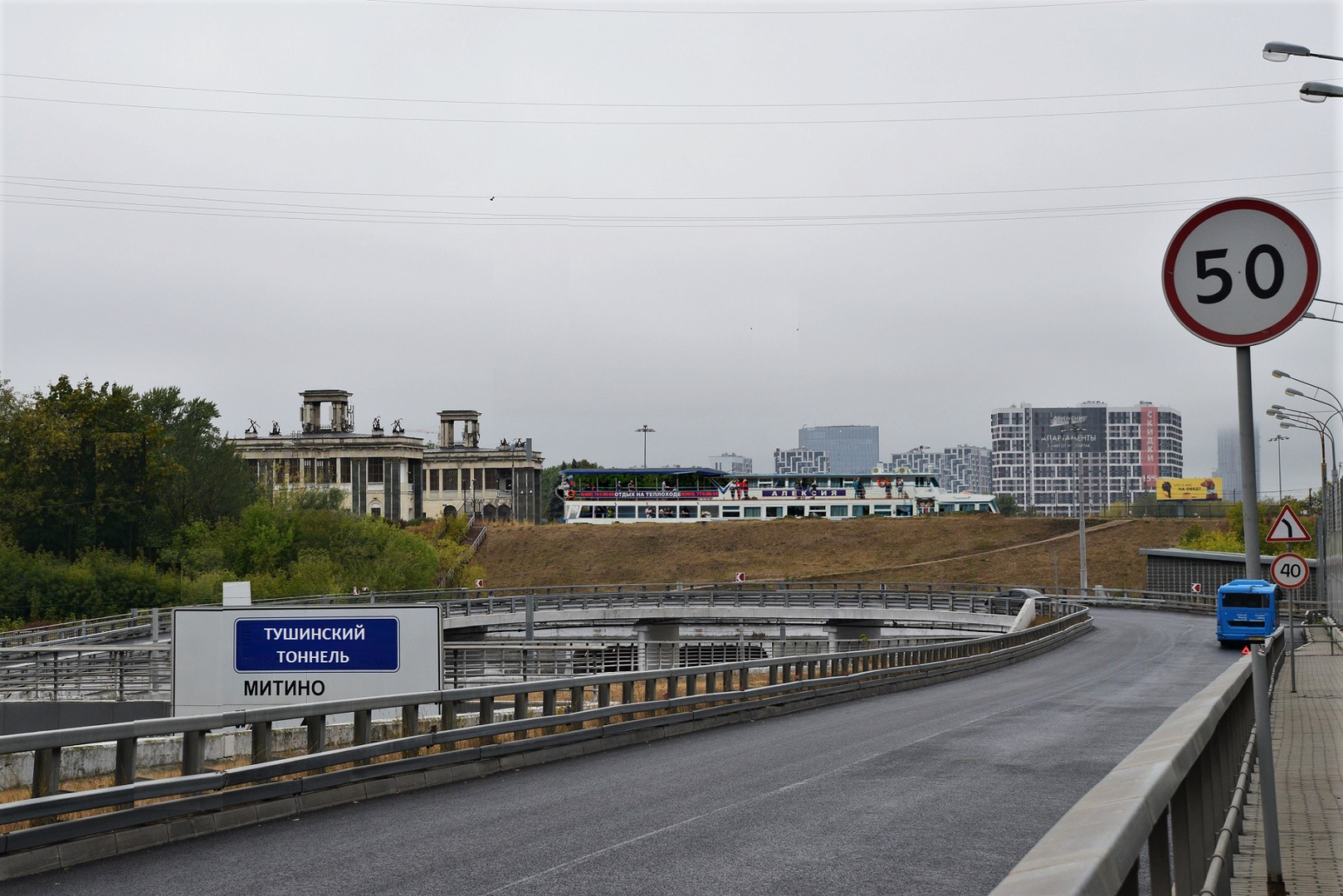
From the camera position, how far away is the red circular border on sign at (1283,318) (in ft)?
22.3

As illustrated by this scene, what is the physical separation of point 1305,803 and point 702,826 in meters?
5.96

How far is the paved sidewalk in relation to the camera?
28.0ft

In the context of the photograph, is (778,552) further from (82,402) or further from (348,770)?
(348,770)

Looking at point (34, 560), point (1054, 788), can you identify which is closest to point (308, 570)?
point (34, 560)

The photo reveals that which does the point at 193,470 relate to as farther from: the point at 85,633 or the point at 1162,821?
the point at 1162,821

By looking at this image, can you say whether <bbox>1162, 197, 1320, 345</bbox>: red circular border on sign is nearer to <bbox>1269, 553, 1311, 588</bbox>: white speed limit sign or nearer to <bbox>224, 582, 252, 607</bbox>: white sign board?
<bbox>1269, 553, 1311, 588</bbox>: white speed limit sign

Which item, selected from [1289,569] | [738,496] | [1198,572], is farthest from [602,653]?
[738,496]

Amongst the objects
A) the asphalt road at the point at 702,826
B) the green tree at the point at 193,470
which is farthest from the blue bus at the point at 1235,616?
the green tree at the point at 193,470

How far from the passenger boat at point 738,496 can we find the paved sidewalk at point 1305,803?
11289 centimetres

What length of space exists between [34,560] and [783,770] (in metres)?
62.2

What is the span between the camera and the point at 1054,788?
45.4 ft

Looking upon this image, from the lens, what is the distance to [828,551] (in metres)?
119

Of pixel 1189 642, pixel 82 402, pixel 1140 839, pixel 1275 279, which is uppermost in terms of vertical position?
pixel 82 402

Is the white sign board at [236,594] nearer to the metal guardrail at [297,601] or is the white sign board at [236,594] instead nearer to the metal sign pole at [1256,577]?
the metal guardrail at [297,601]
